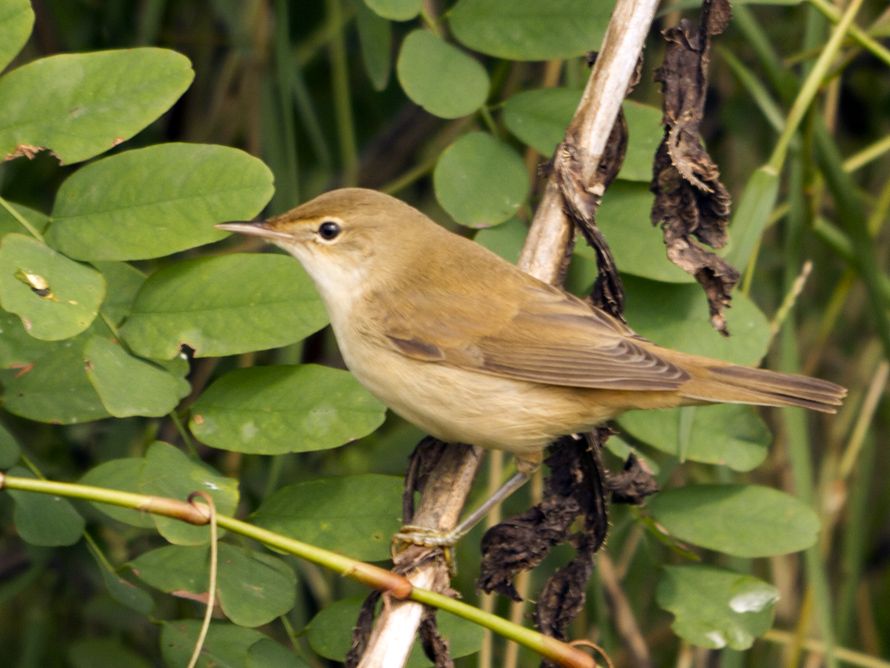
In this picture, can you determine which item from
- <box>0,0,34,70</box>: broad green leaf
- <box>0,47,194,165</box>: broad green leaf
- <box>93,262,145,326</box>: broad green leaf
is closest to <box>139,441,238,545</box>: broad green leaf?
<box>93,262,145,326</box>: broad green leaf

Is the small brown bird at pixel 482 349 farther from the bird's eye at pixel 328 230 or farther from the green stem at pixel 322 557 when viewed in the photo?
the green stem at pixel 322 557

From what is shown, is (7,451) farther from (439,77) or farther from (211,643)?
(439,77)

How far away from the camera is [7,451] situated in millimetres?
2451

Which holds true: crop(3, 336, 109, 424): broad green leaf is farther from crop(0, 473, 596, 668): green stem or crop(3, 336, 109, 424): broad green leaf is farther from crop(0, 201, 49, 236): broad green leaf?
crop(0, 473, 596, 668): green stem

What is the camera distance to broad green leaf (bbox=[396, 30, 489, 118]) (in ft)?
9.70

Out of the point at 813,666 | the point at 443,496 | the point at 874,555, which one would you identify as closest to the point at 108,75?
the point at 443,496

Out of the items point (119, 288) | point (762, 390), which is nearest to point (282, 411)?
point (119, 288)

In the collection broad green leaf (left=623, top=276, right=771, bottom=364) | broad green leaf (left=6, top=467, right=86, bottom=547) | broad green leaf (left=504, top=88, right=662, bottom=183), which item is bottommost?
broad green leaf (left=6, top=467, right=86, bottom=547)

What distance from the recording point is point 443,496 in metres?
2.72

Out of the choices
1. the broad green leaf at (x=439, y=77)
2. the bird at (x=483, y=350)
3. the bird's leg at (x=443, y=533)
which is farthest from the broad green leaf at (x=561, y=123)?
the bird's leg at (x=443, y=533)

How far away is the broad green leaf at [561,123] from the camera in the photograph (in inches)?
119

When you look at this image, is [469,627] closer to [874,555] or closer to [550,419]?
[550,419]

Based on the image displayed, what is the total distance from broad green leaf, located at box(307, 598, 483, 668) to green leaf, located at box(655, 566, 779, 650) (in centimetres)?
53

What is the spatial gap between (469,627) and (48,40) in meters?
2.31
